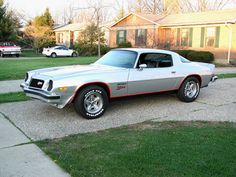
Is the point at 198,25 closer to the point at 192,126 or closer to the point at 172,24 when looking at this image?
the point at 172,24

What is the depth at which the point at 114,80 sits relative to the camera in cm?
699

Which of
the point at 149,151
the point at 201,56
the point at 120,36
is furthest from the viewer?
the point at 120,36

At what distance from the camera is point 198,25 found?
85.6 feet

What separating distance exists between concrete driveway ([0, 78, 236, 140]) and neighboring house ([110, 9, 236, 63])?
16.2 meters

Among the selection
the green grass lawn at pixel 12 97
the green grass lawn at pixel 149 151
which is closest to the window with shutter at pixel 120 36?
the green grass lawn at pixel 12 97

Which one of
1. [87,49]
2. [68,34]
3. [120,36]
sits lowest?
[87,49]

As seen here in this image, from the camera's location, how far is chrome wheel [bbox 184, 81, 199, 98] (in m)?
8.73

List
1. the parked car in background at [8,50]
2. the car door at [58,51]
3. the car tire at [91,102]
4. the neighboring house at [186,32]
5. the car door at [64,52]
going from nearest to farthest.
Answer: the car tire at [91,102], the neighboring house at [186,32], the parked car in background at [8,50], the car door at [58,51], the car door at [64,52]

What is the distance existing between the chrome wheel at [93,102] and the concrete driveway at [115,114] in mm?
231

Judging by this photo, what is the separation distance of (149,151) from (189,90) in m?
4.45

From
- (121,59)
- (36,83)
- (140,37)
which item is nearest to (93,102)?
(36,83)

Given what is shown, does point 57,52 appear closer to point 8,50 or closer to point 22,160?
point 8,50

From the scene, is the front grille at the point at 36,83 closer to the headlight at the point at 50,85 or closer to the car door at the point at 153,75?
the headlight at the point at 50,85

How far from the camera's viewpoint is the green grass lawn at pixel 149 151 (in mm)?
4043
